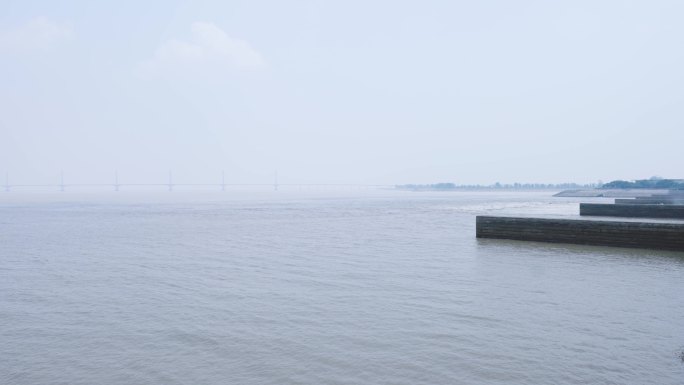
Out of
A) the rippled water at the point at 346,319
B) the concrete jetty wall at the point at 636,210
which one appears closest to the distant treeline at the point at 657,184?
the concrete jetty wall at the point at 636,210

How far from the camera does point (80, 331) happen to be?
1098 centimetres

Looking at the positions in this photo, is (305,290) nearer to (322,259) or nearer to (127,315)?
(127,315)

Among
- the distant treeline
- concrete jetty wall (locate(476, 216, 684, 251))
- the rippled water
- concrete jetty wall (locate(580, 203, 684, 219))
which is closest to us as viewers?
the rippled water

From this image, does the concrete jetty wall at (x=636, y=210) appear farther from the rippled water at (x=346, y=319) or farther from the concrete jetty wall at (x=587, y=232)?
the rippled water at (x=346, y=319)

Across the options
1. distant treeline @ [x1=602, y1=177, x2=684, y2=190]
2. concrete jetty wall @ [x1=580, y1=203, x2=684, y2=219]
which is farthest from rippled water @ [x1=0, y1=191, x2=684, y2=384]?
distant treeline @ [x1=602, y1=177, x2=684, y2=190]

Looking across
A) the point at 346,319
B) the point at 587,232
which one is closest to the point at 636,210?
the point at 587,232

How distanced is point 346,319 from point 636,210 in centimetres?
3537

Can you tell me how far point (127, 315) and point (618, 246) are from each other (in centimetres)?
2303

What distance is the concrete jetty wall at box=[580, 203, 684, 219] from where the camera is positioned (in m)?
36.6

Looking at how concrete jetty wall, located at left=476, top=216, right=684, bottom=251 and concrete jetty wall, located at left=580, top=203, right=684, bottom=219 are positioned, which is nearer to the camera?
concrete jetty wall, located at left=476, top=216, right=684, bottom=251

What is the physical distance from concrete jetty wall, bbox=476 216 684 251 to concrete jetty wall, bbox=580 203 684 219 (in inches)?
580

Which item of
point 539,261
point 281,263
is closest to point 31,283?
point 281,263

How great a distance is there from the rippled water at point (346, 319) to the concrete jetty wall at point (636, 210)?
55.5 feet

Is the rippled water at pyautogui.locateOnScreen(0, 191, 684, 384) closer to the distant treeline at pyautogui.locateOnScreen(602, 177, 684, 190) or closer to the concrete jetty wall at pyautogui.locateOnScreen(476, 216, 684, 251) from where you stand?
the concrete jetty wall at pyautogui.locateOnScreen(476, 216, 684, 251)
